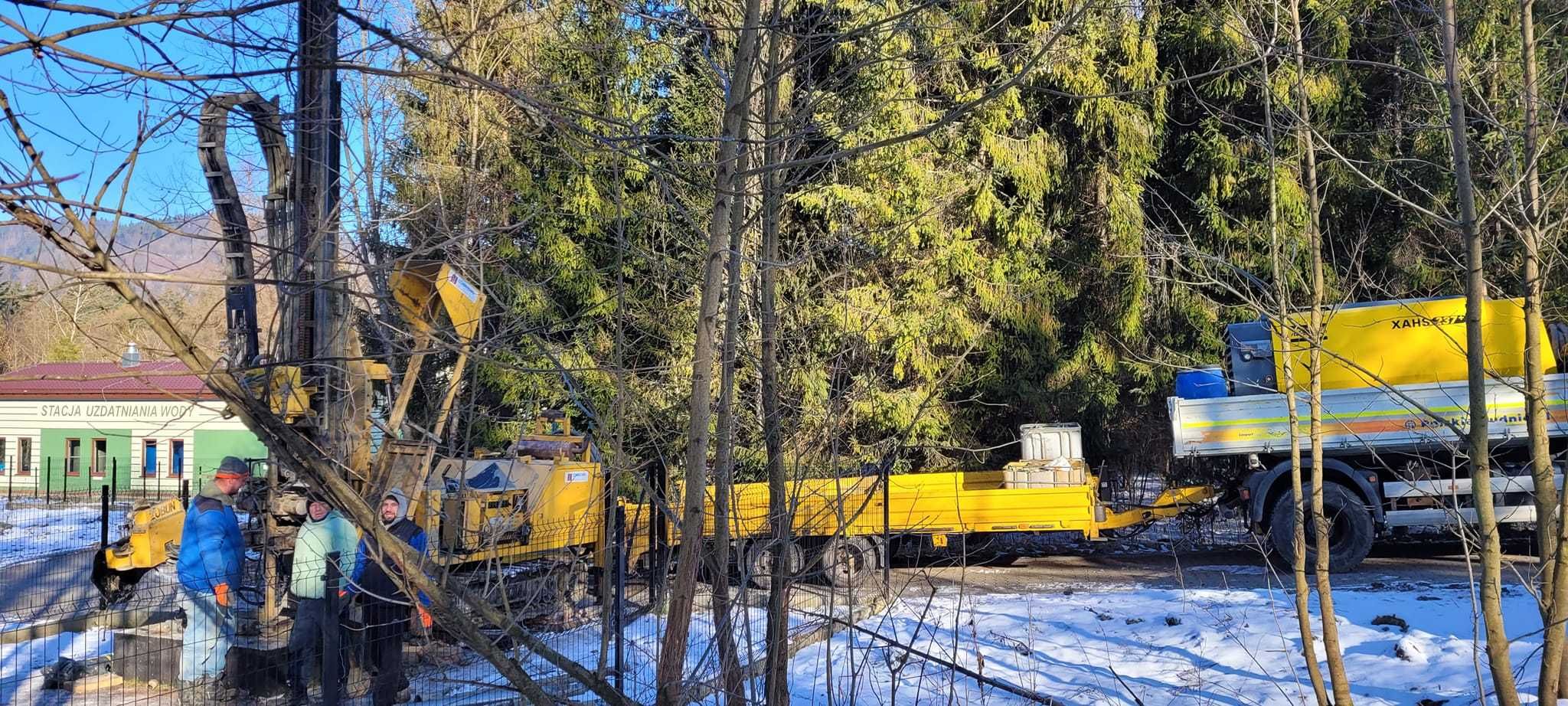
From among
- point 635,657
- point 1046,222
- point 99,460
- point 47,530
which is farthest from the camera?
point 99,460

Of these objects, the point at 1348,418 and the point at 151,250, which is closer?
the point at 151,250

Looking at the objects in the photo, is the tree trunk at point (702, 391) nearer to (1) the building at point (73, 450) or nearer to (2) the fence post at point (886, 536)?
(2) the fence post at point (886, 536)

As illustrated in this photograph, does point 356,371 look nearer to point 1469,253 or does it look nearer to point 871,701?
point 871,701

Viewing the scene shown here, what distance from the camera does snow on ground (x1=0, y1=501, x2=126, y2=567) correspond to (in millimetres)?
17797

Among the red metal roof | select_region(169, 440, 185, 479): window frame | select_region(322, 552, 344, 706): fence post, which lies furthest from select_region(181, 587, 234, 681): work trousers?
select_region(169, 440, 185, 479): window frame

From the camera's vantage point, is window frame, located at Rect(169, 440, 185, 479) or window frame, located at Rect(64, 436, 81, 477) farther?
window frame, located at Rect(64, 436, 81, 477)

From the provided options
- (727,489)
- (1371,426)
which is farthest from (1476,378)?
(1371,426)

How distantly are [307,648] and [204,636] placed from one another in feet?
3.83

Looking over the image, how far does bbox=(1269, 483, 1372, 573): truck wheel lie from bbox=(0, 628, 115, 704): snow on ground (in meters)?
11.4

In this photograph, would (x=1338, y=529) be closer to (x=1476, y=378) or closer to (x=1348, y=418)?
(x=1348, y=418)

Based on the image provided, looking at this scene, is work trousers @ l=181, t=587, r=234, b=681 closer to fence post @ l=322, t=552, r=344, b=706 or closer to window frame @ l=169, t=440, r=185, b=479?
fence post @ l=322, t=552, r=344, b=706

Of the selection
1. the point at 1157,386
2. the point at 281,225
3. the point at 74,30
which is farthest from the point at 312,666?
the point at 1157,386

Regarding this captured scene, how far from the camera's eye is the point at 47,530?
70.3ft

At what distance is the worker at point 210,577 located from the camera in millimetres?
7367
